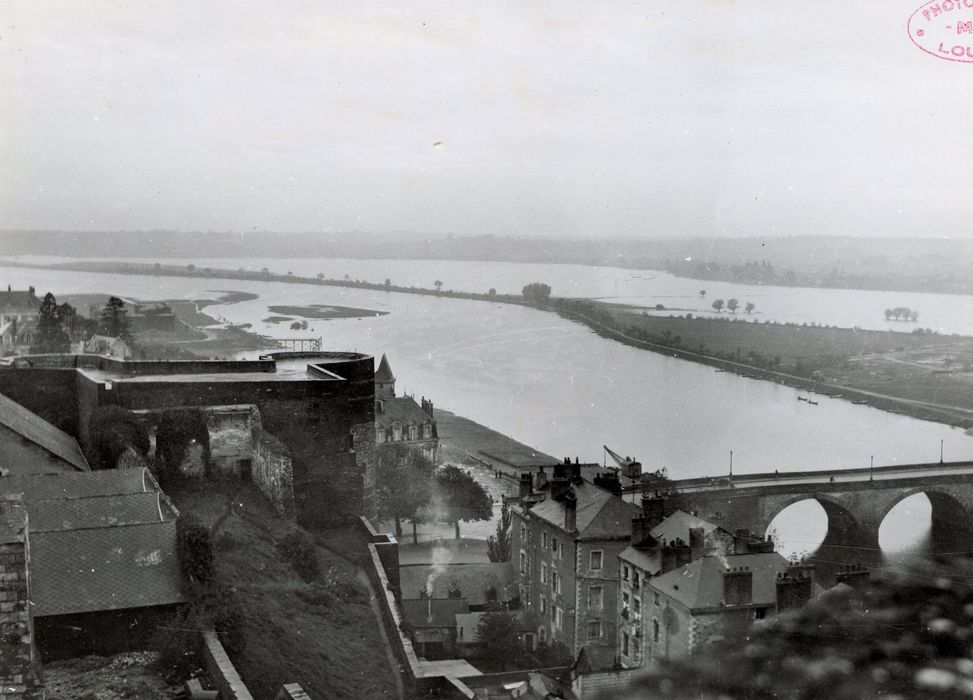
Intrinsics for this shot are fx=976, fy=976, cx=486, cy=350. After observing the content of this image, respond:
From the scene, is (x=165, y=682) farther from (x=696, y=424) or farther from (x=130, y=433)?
(x=696, y=424)

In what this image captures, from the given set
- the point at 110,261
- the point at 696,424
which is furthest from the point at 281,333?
the point at 110,261

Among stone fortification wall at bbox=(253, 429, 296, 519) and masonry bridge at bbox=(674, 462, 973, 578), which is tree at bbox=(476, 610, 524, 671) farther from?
masonry bridge at bbox=(674, 462, 973, 578)

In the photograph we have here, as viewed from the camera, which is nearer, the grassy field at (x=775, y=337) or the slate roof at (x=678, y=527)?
the slate roof at (x=678, y=527)

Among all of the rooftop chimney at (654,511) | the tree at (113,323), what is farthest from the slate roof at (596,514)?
the tree at (113,323)

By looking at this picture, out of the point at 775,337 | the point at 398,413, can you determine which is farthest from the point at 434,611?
the point at 775,337

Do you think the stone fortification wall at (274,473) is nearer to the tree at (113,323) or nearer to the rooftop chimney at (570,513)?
the rooftop chimney at (570,513)

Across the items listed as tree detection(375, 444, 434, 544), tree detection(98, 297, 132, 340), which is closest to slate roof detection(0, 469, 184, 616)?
tree detection(375, 444, 434, 544)
